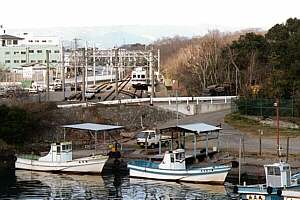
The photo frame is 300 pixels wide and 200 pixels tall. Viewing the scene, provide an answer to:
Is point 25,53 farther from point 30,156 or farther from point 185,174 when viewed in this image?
point 185,174

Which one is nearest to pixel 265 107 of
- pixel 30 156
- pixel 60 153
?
pixel 60 153

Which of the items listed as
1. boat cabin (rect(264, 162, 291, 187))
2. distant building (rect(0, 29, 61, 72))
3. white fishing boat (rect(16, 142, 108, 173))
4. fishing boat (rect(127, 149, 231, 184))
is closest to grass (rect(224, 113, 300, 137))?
fishing boat (rect(127, 149, 231, 184))

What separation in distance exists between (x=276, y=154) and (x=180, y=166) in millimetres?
7852

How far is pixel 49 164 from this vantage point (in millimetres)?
51188

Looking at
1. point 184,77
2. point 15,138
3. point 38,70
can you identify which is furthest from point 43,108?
point 38,70

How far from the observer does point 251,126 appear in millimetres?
60844

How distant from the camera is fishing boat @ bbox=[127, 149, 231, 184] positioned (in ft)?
144

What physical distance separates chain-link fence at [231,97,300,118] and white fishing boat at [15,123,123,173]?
17181 millimetres

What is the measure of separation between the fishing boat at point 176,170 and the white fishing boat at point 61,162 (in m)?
3.09

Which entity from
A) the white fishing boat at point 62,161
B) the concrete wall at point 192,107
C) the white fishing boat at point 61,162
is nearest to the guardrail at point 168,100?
the concrete wall at point 192,107

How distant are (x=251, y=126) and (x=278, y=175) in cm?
2334

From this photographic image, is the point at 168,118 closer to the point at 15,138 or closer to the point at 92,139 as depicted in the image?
the point at 92,139

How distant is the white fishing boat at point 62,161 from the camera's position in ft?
162

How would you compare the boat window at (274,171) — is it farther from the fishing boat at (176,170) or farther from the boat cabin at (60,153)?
the boat cabin at (60,153)
